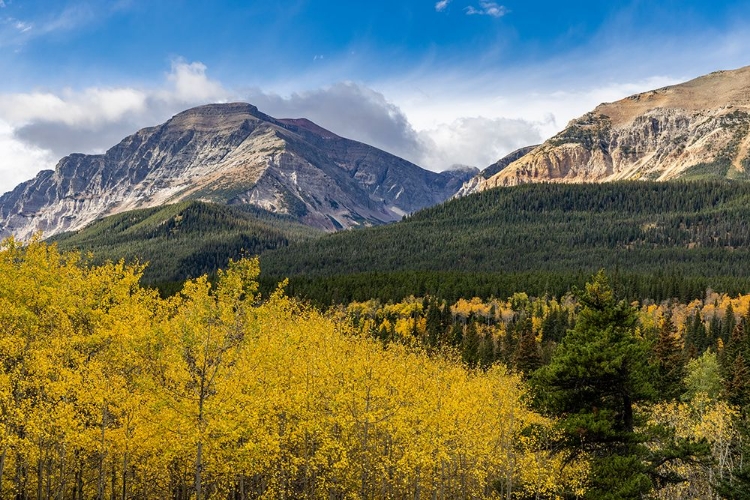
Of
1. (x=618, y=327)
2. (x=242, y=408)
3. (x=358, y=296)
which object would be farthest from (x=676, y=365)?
(x=358, y=296)

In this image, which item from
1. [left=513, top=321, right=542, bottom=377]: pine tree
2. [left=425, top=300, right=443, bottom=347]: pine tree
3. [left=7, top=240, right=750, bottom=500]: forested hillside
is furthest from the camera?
[left=425, top=300, right=443, bottom=347]: pine tree

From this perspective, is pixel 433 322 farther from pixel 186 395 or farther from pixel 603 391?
pixel 186 395

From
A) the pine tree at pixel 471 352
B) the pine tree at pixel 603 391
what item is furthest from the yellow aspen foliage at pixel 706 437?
the pine tree at pixel 471 352

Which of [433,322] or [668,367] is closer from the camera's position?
[668,367]

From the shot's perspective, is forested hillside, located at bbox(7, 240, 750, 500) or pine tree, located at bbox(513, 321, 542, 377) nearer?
forested hillside, located at bbox(7, 240, 750, 500)

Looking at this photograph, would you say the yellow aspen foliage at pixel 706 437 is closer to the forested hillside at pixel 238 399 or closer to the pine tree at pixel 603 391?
the forested hillside at pixel 238 399

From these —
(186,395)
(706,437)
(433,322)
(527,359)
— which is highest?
(186,395)

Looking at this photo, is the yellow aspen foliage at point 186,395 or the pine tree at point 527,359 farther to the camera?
the pine tree at point 527,359

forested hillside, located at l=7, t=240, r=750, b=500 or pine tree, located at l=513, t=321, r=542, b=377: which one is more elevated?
forested hillside, located at l=7, t=240, r=750, b=500

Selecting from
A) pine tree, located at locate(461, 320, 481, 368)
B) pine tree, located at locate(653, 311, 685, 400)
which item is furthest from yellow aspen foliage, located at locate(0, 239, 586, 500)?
pine tree, located at locate(461, 320, 481, 368)

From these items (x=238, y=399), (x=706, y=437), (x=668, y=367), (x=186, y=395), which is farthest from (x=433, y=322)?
(x=186, y=395)

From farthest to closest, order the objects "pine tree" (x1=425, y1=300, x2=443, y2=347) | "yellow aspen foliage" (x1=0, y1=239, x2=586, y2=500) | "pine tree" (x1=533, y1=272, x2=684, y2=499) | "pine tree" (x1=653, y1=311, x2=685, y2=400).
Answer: "pine tree" (x1=425, y1=300, x2=443, y2=347), "pine tree" (x1=653, y1=311, x2=685, y2=400), "pine tree" (x1=533, y1=272, x2=684, y2=499), "yellow aspen foliage" (x1=0, y1=239, x2=586, y2=500)

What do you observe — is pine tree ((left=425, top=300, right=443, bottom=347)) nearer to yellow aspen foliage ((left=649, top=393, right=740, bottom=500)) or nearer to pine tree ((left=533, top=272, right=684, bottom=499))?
yellow aspen foliage ((left=649, top=393, right=740, bottom=500))

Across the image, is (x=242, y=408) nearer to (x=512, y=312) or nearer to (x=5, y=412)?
(x=5, y=412)
